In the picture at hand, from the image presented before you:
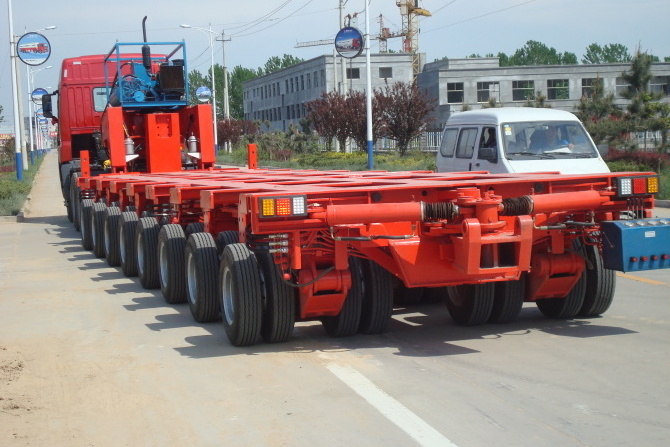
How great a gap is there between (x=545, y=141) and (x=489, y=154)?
105cm

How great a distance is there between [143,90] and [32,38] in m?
18.1

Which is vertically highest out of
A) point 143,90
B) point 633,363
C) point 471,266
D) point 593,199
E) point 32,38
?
point 32,38

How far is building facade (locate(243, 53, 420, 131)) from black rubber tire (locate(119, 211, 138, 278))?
52.3m

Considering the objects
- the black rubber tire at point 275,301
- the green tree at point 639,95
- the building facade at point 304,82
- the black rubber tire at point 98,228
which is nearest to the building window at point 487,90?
the building facade at point 304,82

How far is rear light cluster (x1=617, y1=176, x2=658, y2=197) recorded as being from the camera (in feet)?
25.7

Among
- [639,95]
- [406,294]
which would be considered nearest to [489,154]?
[406,294]

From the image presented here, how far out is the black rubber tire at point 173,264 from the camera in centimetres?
1011

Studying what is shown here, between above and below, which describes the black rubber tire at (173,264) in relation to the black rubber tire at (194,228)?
below

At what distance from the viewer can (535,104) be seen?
35812 millimetres

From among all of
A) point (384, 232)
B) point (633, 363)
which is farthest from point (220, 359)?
point (633, 363)

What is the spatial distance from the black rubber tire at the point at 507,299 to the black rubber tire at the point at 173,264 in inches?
141

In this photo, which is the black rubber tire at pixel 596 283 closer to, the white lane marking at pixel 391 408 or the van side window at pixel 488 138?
the white lane marking at pixel 391 408

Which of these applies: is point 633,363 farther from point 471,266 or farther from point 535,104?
point 535,104

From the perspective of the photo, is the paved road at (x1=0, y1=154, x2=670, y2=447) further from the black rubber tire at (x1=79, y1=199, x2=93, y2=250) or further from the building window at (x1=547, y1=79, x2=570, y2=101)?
the building window at (x1=547, y1=79, x2=570, y2=101)
